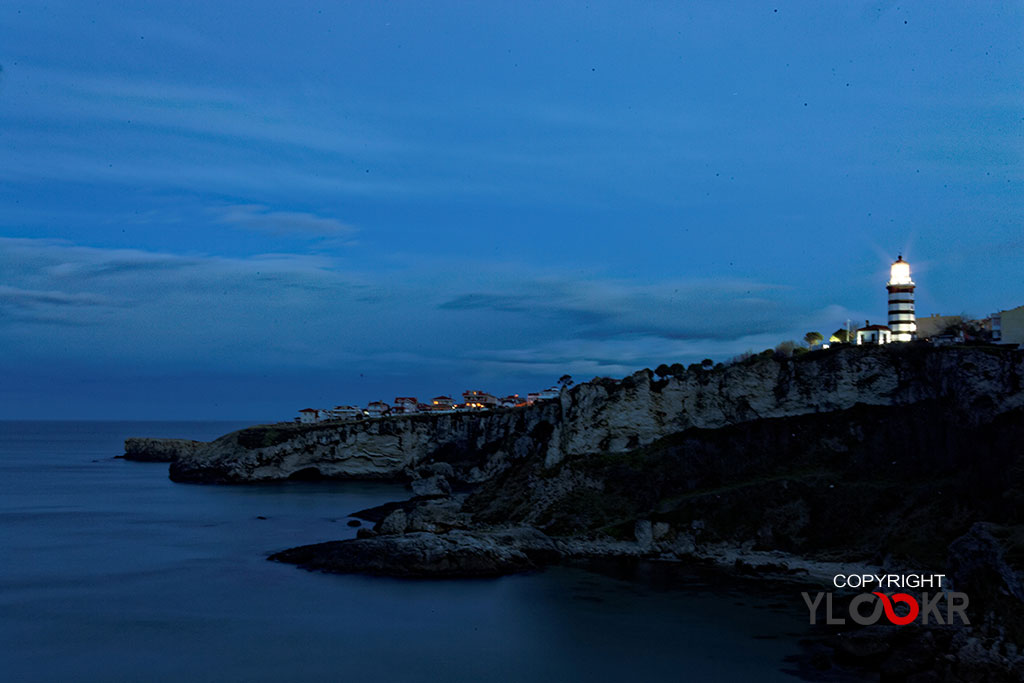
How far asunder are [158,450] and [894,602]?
139 metres

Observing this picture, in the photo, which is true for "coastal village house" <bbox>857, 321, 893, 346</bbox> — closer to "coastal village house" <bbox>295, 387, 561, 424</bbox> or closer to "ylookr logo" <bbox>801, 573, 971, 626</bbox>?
"ylookr logo" <bbox>801, 573, 971, 626</bbox>

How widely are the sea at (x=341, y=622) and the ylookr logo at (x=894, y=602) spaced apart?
1.40 metres

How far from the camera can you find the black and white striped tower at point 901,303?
206 feet

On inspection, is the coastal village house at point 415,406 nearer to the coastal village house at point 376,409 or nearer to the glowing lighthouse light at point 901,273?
the coastal village house at point 376,409

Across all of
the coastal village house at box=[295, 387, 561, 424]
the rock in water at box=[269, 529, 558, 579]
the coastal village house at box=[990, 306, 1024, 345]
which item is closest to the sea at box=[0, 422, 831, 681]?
the rock in water at box=[269, 529, 558, 579]

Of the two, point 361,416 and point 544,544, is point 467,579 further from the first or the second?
point 361,416

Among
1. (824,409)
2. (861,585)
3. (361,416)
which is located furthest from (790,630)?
(361,416)

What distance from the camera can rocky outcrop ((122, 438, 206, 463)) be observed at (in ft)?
472

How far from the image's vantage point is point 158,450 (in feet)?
479

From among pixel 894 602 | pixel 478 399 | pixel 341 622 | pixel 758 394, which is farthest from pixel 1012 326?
pixel 478 399

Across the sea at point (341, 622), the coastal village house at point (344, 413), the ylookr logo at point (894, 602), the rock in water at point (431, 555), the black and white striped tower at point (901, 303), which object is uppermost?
the black and white striped tower at point (901, 303)

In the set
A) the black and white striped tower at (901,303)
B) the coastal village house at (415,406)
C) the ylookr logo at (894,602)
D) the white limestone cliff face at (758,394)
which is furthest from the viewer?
the coastal village house at (415,406)

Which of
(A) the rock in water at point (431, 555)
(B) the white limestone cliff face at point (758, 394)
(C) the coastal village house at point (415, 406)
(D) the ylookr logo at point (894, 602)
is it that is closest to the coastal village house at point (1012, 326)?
(B) the white limestone cliff face at point (758, 394)

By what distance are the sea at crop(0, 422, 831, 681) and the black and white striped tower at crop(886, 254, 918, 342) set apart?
31.6 meters
